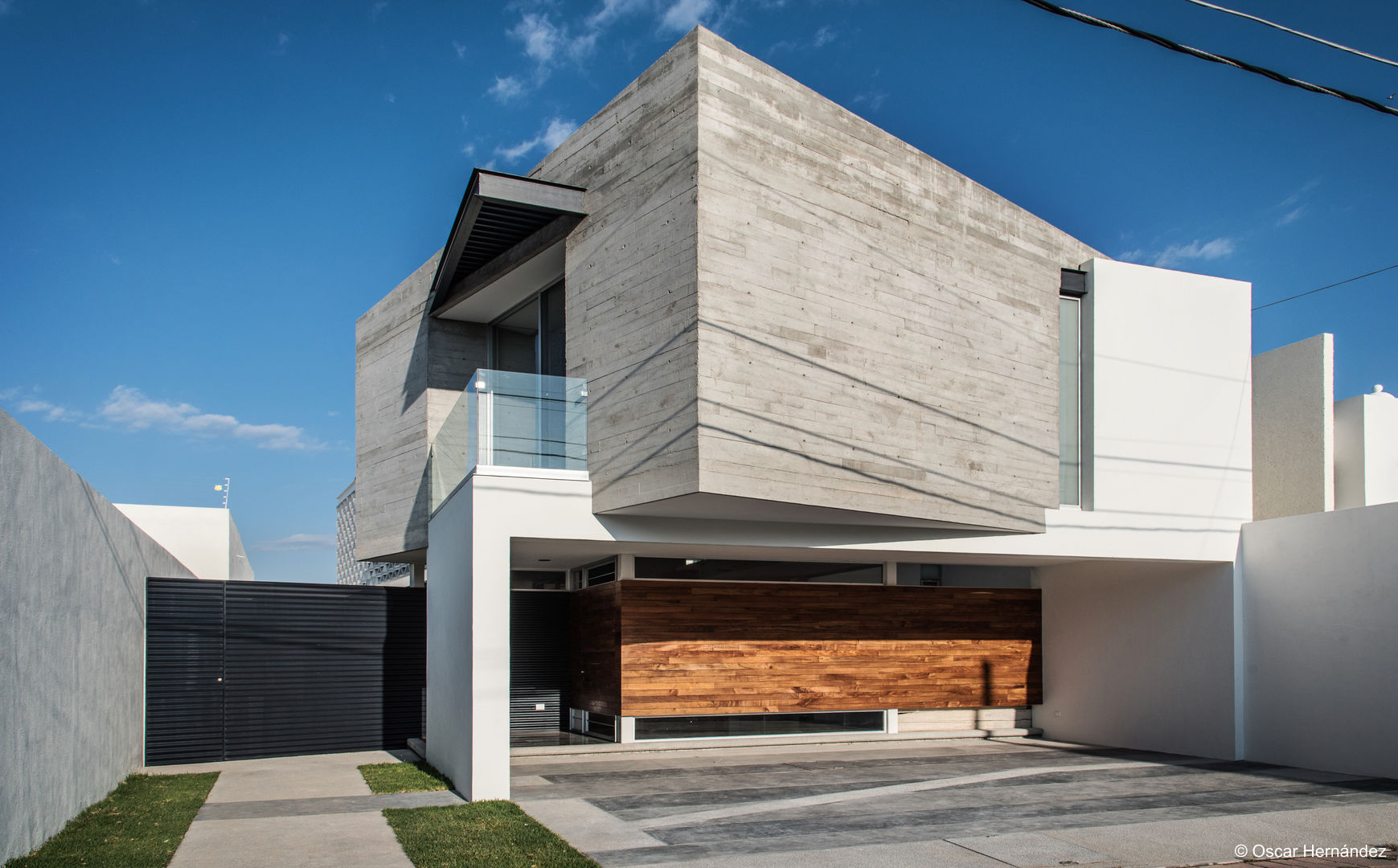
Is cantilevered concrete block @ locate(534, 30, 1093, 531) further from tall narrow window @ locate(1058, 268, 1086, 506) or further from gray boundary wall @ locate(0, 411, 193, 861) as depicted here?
gray boundary wall @ locate(0, 411, 193, 861)

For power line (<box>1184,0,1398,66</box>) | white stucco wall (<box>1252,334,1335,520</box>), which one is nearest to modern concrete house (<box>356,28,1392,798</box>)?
white stucco wall (<box>1252,334,1335,520</box>)

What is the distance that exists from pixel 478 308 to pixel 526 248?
2.68 meters

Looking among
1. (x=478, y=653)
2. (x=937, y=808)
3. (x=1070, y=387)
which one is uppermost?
(x=1070, y=387)

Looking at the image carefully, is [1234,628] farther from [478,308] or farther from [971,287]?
[478,308]

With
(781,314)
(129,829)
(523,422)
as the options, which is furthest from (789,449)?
(129,829)

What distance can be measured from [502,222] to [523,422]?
2905mm

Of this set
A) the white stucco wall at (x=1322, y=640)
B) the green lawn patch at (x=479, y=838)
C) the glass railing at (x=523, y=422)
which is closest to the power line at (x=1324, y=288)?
the white stucco wall at (x=1322, y=640)

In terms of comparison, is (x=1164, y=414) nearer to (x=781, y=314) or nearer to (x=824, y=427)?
(x=824, y=427)

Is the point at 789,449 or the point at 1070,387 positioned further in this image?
the point at 1070,387

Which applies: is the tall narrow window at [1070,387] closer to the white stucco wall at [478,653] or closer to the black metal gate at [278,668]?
the white stucco wall at [478,653]

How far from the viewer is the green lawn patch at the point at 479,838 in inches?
252

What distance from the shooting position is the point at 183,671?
12188 millimetres

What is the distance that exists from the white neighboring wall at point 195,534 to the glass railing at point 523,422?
13289 millimetres

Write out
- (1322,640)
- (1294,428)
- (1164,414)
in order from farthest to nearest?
(1294,428), (1164,414), (1322,640)
